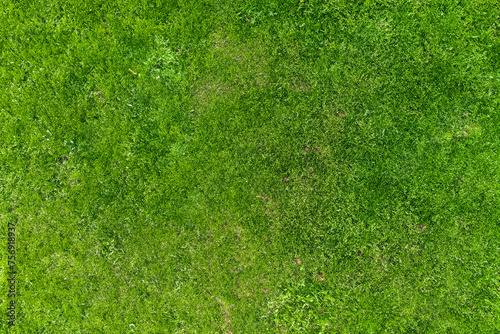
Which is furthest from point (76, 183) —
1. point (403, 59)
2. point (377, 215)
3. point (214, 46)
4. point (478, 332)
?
point (478, 332)

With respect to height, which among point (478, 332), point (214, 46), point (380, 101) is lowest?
point (478, 332)

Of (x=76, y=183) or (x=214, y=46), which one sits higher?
(x=214, y=46)

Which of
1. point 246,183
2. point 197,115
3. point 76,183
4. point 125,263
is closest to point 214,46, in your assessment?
point 197,115

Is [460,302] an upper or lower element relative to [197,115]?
lower

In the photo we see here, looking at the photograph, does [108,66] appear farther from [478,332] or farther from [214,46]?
[478,332]

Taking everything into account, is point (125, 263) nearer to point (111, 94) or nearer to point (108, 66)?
point (111, 94)

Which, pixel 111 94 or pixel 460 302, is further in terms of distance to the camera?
pixel 111 94
